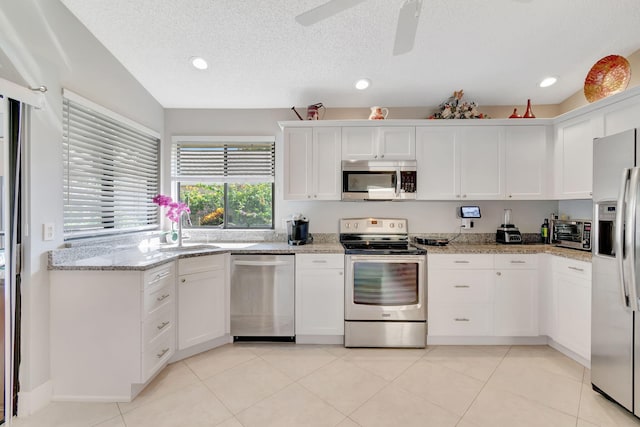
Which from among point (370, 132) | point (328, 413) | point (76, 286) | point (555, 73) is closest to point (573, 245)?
point (555, 73)

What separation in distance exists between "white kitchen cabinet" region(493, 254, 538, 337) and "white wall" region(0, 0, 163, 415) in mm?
3684

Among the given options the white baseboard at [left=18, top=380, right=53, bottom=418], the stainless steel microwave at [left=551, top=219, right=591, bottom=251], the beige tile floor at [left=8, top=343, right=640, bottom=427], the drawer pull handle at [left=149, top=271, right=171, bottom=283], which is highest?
the stainless steel microwave at [left=551, top=219, right=591, bottom=251]

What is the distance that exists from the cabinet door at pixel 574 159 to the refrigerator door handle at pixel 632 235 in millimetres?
1083

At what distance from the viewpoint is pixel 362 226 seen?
320cm

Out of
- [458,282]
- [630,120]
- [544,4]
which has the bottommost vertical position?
[458,282]

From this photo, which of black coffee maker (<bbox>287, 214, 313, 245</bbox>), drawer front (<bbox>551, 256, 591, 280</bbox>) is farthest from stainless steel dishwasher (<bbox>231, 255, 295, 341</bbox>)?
drawer front (<bbox>551, 256, 591, 280</bbox>)

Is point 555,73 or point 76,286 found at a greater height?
point 555,73

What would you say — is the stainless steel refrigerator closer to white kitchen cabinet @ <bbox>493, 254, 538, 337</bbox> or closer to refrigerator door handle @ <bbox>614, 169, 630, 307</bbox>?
refrigerator door handle @ <bbox>614, 169, 630, 307</bbox>

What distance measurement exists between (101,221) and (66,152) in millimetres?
639

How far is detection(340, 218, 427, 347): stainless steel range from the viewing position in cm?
261

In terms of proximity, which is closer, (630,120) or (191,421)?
(191,421)

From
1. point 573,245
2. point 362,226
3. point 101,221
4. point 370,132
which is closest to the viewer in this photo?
point 101,221

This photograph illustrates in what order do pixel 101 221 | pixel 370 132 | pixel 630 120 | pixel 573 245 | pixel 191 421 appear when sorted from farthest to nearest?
pixel 370 132, pixel 573 245, pixel 101 221, pixel 630 120, pixel 191 421

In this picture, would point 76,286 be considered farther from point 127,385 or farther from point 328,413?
point 328,413
